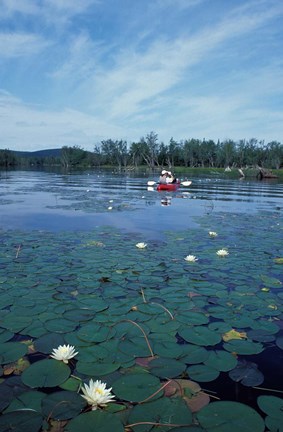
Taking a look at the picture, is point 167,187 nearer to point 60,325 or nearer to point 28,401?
point 60,325

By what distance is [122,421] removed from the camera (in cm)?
185

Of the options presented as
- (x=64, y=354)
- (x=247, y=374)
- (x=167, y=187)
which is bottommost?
(x=247, y=374)

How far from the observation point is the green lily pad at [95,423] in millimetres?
1745

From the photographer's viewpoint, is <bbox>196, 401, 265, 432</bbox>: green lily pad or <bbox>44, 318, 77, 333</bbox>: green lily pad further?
<bbox>44, 318, 77, 333</bbox>: green lily pad

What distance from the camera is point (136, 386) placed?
2.13m

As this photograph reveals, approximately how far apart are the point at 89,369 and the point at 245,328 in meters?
1.55

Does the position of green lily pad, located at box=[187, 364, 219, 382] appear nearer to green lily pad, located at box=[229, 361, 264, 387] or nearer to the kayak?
green lily pad, located at box=[229, 361, 264, 387]

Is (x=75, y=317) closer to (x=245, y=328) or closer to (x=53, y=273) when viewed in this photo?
(x=53, y=273)

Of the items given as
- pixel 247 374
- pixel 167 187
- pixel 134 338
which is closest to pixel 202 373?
pixel 247 374

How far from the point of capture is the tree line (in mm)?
78312

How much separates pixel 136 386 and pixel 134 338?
2.08 ft

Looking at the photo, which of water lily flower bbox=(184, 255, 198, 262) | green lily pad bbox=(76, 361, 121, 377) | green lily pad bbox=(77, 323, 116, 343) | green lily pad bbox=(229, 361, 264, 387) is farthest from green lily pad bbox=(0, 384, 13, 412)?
water lily flower bbox=(184, 255, 198, 262)

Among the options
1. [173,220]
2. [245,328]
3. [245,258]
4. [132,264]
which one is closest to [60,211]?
[173,220]

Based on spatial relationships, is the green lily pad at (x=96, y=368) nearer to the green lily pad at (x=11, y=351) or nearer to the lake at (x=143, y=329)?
the lake at (x=143, y=329)
